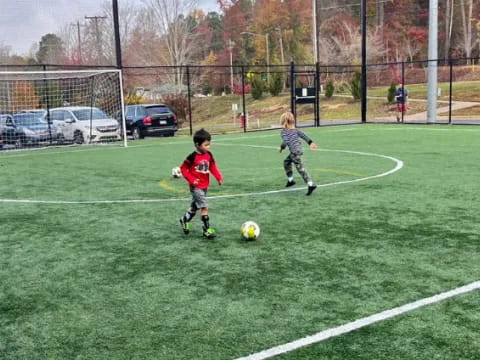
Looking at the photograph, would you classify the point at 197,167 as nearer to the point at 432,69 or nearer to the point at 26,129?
the point at 26,129

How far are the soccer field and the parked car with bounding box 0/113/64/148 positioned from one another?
32.8ft

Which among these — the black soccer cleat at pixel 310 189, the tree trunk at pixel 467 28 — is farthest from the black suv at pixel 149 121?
the tree trunk at pixel 467 28

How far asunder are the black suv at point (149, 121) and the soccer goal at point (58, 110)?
1.45 m

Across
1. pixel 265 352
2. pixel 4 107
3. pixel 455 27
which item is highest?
pixel 455 27

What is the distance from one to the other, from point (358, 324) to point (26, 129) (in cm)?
1849

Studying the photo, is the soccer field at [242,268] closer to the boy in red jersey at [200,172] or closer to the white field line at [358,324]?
the white field line at [358,324]

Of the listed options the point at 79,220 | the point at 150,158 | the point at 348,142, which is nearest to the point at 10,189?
the point at 79,220

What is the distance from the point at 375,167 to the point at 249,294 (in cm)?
746

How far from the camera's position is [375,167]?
11203mm

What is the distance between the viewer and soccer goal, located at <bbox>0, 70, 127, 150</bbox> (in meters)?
19.8

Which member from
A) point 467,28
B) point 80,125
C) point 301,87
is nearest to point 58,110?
point 80,125

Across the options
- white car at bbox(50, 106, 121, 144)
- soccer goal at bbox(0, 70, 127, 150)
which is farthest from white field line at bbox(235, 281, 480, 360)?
white car at bbox(50, 106, 121, 144)

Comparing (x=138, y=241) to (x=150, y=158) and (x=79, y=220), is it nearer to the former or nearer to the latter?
(x=79, y=220)

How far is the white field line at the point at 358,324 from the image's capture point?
3.35 metres
